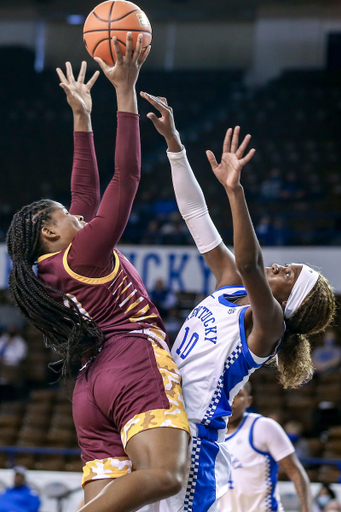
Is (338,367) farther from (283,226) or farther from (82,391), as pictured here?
(82,391)

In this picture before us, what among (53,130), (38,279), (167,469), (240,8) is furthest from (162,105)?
(240,8)

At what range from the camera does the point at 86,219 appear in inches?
124

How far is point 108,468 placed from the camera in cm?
251

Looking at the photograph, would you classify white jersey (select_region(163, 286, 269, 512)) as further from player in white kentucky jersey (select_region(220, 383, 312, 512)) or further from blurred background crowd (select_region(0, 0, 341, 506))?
blurred background crowd (select_region(0, 0, 341, 506))

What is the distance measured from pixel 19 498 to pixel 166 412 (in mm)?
5159

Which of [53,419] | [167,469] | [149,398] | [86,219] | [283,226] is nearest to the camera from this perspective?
[167,469]

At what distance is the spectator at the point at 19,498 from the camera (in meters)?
6.85

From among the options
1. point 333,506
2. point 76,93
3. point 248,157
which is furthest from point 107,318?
point 333,506

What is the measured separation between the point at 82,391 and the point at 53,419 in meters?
7.60

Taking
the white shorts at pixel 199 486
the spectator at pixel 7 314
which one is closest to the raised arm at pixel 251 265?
the white shorts at pixel 199 486

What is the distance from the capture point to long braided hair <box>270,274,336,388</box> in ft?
8.97

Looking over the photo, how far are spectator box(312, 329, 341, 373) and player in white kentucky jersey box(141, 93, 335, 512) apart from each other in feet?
23.9

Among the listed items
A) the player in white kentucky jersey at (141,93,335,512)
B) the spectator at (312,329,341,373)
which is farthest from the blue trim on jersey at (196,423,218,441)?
the spectator at (312,329,341,373)

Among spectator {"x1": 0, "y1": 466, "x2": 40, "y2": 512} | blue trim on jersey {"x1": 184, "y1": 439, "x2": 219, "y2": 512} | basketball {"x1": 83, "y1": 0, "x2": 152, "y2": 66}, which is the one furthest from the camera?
spectator {"x1": 0, "y1": 466, "x2": 40, "y2": 512}
